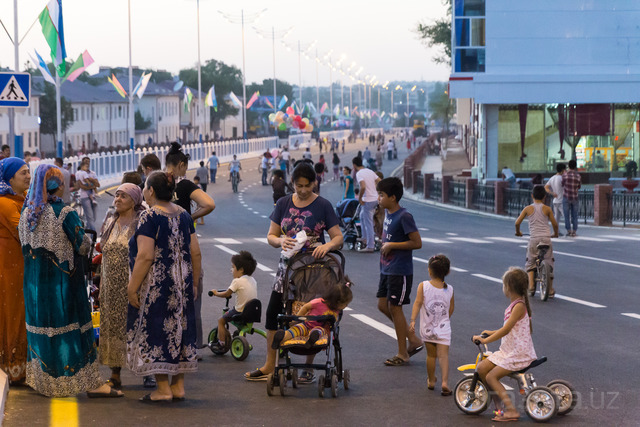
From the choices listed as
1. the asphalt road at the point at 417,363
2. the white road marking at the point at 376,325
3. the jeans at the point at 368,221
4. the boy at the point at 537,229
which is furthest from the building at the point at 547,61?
the white road marking at the point at 376,325

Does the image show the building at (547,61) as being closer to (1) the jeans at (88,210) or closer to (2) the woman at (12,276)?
(1) the jeans at (88,210)

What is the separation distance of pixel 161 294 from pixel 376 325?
190 inches

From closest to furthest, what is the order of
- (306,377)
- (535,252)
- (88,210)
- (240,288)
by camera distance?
1. (306,377)
2. (240,288)
3. (535,252)
4. (88,210)

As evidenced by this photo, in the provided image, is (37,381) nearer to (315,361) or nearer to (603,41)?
(315,361)

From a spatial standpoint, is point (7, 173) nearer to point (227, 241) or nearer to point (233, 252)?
point (233, 252)

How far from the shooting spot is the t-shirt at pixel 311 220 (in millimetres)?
8898

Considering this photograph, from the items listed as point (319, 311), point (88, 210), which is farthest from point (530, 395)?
point (88, 210)

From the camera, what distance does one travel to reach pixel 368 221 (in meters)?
22.2

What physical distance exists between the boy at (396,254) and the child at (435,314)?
817mm

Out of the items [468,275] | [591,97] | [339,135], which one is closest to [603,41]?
[591,97]

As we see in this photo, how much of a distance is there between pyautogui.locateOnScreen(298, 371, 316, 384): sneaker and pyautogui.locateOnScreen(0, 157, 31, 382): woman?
7.24 ft

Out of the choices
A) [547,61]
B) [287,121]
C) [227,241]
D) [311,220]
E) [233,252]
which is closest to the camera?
[311,220]

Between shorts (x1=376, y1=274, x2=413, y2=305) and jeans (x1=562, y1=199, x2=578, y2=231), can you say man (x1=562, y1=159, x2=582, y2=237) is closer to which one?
jeans (x1=562, y1=199, x2=578, y2=231)

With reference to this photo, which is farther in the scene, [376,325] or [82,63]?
[82,63]
